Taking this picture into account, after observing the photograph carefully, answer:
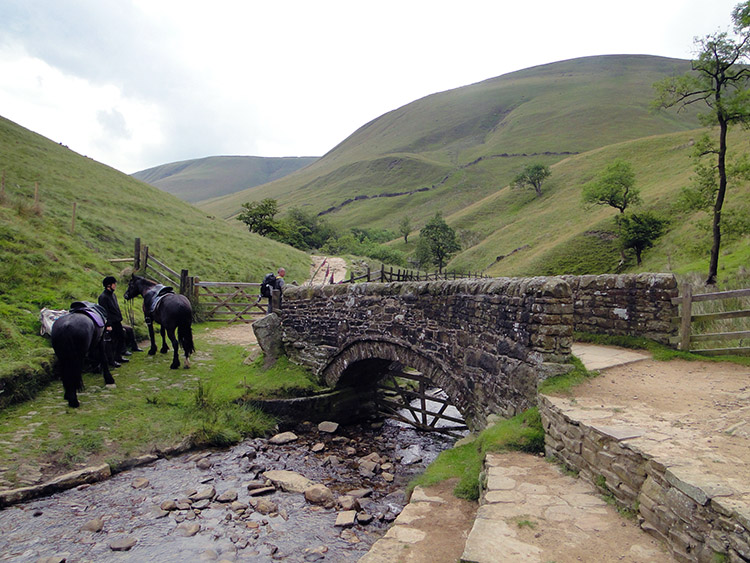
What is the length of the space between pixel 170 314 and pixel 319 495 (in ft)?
21.4

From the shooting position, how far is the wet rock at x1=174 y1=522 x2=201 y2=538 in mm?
5609

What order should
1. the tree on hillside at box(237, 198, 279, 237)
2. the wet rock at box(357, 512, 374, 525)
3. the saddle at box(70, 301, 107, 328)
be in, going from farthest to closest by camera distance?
the tree on hillside at box(237, 198, 279, 237) → the saddle at box(70, 301, 107, 328) → the wet rock at box(357, 512, 374, 525)

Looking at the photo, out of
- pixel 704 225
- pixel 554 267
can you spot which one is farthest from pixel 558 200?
pixel 704 225

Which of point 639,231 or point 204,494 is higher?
point 639,231

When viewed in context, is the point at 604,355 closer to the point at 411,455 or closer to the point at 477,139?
the point at 411,455

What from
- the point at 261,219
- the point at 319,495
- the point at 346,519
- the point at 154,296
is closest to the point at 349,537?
the point at 346,519

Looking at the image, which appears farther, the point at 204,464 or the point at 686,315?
the point at 204,464

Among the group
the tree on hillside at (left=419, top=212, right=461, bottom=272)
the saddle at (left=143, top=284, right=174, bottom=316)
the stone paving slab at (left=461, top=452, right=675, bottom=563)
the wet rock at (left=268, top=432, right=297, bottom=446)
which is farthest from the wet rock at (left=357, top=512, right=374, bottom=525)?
the tree on hillside at (left=419, top=212, right=461, bottom=272)

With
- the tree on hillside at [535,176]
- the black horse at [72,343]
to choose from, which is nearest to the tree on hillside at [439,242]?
the tree on hillside at [535,176]

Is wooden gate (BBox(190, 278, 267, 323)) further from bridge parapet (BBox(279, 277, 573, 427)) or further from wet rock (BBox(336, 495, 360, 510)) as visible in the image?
wet rock (BBox(336, 495, 360, 510))

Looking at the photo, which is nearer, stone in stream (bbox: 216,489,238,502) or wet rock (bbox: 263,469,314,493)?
stone in stream (bbox: 216,489,238,502)

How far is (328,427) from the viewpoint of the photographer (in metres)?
10.1

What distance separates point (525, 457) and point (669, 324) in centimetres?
467

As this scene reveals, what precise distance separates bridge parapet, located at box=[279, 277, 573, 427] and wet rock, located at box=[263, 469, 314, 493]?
118 inches
